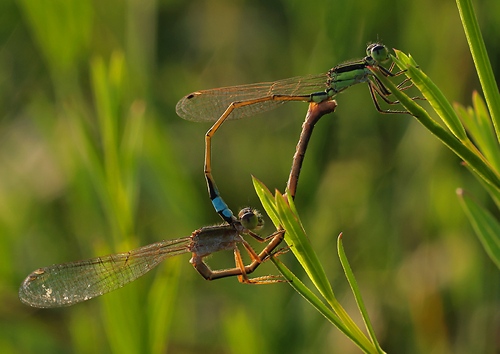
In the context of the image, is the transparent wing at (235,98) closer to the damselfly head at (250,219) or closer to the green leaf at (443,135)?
the damselfly head at (250,219)

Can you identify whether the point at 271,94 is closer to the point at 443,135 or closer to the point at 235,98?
the point at 235,98

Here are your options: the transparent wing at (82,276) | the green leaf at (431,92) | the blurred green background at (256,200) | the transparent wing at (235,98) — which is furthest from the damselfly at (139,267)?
the green leaf at (431,92)

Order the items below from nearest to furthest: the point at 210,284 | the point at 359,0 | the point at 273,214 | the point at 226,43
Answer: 1. the point at 273,214
2. the point at 359,0
3. the point at 210,284
4. the point at 226,43

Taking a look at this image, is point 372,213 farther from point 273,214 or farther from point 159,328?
point 273,214

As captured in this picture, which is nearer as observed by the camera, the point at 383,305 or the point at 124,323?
the point at 124,323

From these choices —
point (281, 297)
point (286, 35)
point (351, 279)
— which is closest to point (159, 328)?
point (281, 297)

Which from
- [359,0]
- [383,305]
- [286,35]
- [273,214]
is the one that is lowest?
[383,305]
